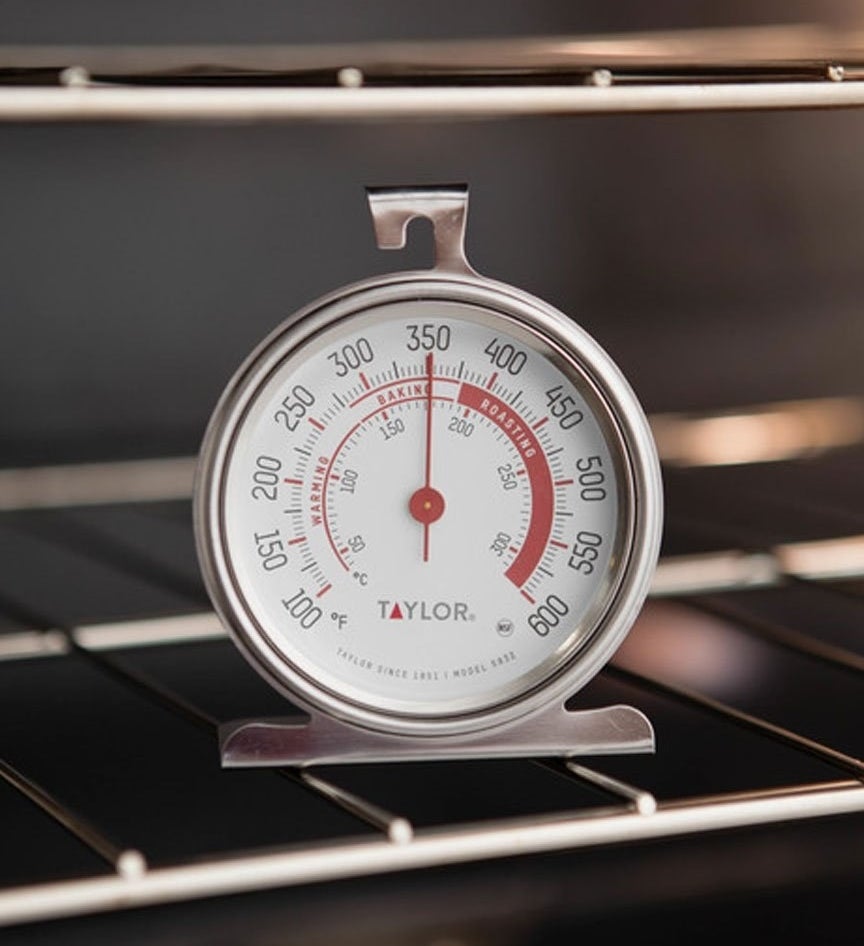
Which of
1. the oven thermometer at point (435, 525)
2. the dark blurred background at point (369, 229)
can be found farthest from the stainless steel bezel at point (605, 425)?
the dark blurred background at point (369, 229)

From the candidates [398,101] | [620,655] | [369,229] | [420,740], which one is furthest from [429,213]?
[620,655]

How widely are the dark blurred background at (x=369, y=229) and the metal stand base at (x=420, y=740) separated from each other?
412 millimetres

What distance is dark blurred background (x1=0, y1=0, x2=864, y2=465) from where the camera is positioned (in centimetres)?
126

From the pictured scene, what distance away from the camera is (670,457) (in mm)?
1397

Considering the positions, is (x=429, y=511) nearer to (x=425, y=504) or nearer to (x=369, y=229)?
(x=425, y=504)

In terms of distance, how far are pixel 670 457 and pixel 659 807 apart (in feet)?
1.74

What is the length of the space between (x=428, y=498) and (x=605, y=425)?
0.10 m

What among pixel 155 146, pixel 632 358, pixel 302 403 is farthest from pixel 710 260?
pixel 302 403

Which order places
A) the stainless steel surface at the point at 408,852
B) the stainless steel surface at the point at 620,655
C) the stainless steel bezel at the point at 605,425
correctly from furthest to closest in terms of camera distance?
the stainless steel surface at the point at 620,655
the stainless steel bezel at the point at 605,425
the stainless steel surface at the point at 408,852

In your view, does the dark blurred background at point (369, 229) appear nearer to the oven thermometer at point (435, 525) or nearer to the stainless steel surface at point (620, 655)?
the stainless steel surface at point (620, 655)

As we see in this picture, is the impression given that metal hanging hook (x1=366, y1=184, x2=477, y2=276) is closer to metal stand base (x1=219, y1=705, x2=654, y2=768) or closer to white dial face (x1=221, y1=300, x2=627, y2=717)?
white dial face (x1=221, y1=300, x2=627, y2=717)

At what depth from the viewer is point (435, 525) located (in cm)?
95

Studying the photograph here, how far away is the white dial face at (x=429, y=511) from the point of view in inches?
37.0

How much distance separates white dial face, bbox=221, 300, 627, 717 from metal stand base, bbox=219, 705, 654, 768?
2 centimetres
